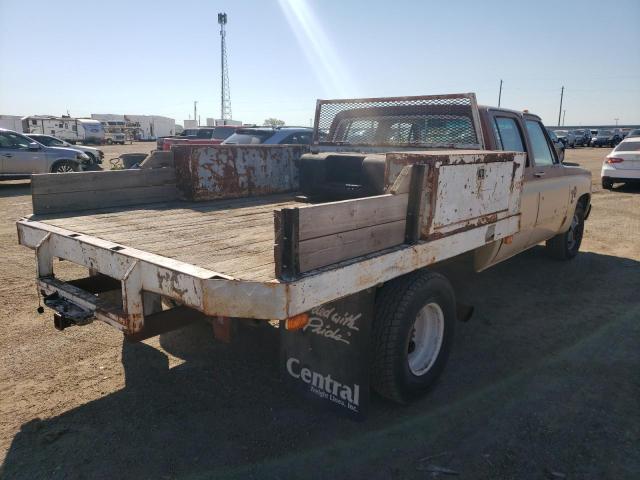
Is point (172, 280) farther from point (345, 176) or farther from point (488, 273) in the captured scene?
point (488, 273)

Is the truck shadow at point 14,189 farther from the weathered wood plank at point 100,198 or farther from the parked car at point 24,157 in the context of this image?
the weathered wood plank at point 100,198

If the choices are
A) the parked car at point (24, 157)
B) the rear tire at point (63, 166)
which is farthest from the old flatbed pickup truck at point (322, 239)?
the rear tire at point (63, 166)

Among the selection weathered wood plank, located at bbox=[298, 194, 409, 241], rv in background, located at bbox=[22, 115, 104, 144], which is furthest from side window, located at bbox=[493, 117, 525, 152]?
rv in background, located at bbox=[22, 115, 104, 144]

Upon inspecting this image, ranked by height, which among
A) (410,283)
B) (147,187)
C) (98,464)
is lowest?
(98,464)

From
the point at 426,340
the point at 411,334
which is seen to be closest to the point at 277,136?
the point at 426,340

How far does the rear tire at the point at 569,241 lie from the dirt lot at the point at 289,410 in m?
1.84

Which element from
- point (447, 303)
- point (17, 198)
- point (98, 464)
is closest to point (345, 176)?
point (447, 303)

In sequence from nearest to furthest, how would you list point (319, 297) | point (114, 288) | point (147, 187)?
point (319, 297), point (114, 288), point (147, 187)

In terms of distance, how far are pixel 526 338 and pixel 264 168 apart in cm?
304

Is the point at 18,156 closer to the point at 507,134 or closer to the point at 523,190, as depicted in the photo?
the point at 507,134

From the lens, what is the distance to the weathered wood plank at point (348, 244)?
2.18 metres

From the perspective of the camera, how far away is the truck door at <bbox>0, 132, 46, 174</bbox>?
1378 cm

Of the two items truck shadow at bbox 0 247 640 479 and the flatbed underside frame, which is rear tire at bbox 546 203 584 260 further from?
the flatbed underside frame

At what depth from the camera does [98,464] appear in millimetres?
2611
